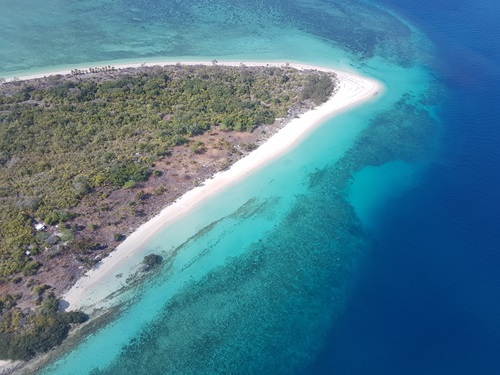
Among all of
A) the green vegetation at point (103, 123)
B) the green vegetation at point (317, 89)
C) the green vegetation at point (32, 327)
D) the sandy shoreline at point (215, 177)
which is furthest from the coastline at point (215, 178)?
the green vegetation at point (103, 123)

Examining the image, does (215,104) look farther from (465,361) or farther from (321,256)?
(465,361)

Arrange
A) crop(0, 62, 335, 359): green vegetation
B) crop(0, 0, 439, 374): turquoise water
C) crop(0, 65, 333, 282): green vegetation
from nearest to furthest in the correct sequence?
1. crop(0, 0, 439, 374): turquoise water
2. crop(0, 62, 335, 359): green vegetation
3. crop(0, 65, 333, 282): green vegetation

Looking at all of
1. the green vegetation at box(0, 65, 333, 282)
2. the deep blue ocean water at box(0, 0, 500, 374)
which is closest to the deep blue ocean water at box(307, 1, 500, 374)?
the deep blue ocean water at box(0, 0, 500, 374)

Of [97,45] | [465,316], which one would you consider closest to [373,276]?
[465,316]

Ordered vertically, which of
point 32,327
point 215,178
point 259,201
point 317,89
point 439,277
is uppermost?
point 317,89

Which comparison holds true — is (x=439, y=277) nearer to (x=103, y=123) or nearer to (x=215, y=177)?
(x=215, y=177)

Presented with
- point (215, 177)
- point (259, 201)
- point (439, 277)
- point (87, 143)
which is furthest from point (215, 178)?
point (439, 277)

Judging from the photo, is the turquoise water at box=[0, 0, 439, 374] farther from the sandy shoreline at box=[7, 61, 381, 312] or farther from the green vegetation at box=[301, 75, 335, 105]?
the green vegetation at box=[301, 75, 335, 105]
